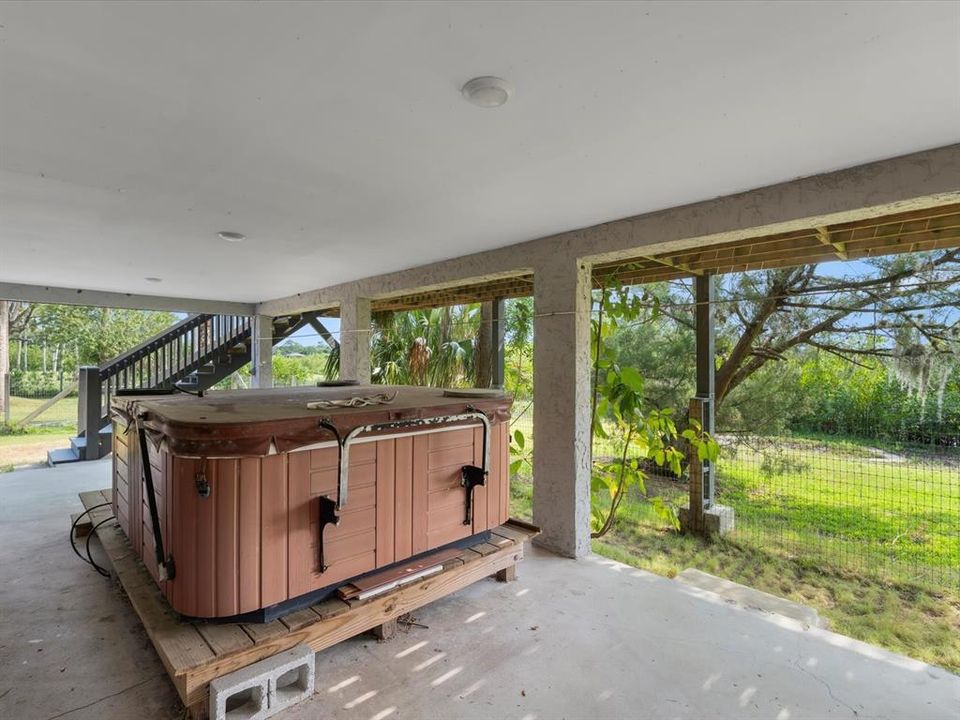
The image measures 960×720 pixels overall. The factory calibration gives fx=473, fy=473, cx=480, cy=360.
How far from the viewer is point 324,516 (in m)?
2.06

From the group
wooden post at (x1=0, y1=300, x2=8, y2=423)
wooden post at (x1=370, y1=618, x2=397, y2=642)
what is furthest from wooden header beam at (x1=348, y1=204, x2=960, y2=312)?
wooden post at (x1=0, y1=300, x2=8, y2=423)

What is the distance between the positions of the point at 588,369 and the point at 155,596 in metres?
2.92

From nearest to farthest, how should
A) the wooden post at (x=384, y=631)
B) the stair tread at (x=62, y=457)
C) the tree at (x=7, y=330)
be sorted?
the wooden post at (x=384, y=631) < the stair tread at (x=62, y=457) < the tree at (x=7, y=330)

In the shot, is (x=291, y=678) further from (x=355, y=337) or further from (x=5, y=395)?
(x=5, y=395)

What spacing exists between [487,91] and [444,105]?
0.21m

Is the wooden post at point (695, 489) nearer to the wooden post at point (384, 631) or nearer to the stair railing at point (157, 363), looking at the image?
the wooden post at point (384, 631)

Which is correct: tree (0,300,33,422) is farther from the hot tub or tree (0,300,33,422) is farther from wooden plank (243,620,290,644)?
wooden plank (243,620,290,644)

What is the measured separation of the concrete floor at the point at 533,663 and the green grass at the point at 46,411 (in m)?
12.0

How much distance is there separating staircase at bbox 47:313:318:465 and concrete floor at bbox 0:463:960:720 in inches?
183

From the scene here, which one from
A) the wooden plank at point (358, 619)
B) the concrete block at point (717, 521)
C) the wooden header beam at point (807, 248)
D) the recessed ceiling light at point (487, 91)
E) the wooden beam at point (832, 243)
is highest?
the recessed ceiling light at point (487, 91)

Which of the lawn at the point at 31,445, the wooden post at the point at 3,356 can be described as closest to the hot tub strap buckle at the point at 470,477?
the lawn at the point at 31,445

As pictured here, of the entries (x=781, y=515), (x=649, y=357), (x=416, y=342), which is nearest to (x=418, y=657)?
(x=781, y=515)

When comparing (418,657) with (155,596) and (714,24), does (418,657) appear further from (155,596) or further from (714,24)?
(714,24)

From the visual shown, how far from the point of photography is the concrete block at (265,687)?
1744mm
